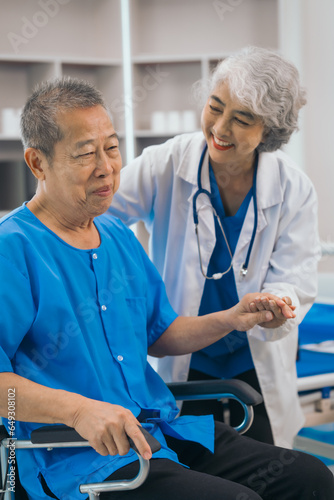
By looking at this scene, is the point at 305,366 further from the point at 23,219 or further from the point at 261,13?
the point at 261,13

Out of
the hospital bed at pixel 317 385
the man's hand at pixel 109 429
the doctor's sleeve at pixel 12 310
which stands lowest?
the hospital bed at pixel 317 385

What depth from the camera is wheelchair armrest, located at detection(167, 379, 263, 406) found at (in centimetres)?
142

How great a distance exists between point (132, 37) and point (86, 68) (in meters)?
0.39

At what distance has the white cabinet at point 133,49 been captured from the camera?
160 inches

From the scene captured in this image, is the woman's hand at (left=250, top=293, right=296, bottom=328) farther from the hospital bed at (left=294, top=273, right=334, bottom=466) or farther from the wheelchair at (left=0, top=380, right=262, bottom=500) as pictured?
the hospital bed at (left=294, top=273, right=334, bottom=466)

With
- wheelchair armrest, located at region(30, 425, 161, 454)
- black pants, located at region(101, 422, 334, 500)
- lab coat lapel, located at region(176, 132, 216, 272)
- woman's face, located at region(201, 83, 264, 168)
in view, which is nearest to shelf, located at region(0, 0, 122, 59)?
lab coat lapel, located at region(176, 132, 216, 272)

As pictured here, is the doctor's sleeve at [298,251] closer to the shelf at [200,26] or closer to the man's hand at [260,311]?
the man's hand at [260,311]

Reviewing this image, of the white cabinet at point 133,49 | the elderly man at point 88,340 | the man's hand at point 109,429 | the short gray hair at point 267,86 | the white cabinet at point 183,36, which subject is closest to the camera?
the man's hand at point 109,429

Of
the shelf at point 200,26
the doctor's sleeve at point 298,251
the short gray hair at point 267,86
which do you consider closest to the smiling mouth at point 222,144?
the short gray hair at point 267,86

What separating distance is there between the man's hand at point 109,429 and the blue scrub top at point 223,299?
72cm

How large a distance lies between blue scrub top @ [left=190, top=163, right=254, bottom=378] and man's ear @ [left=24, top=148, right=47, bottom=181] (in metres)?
0.62

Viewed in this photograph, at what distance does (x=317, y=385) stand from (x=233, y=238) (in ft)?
2.06

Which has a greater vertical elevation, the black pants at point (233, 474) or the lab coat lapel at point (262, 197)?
→ the lab coat lapel at point (262, 197)

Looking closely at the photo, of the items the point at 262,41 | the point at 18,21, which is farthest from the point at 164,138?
the point at 18,21
